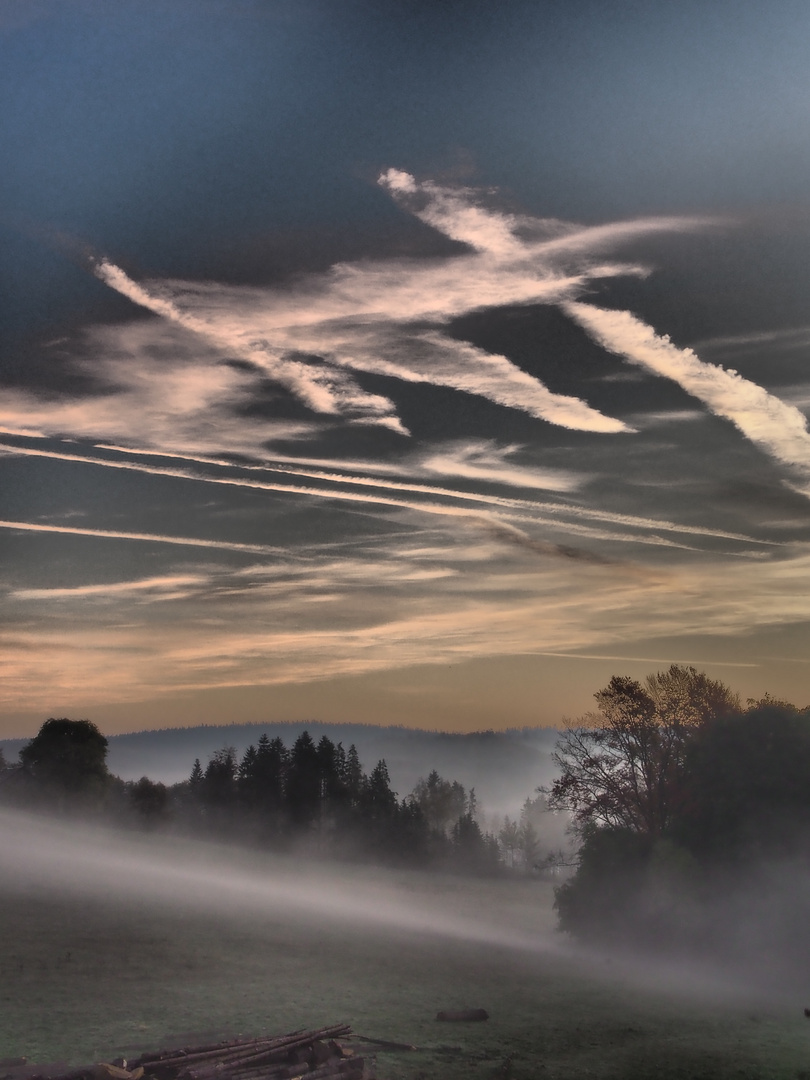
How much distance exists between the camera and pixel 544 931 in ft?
263

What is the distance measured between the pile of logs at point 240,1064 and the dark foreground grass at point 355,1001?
6.24 ft

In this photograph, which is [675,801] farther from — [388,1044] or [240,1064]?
[240,1064]

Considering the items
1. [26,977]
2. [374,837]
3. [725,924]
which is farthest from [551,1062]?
[374,837]

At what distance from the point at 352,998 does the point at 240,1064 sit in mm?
16063

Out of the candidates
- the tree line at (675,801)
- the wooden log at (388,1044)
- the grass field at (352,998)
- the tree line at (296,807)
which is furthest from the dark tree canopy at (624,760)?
the tree line at (296,807)

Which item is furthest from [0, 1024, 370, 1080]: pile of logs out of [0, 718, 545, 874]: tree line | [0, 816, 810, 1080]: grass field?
[0, 718, 545, 874]: tree line

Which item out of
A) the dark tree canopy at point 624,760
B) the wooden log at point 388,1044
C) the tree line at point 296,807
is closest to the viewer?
the wooden log at point 388,1044

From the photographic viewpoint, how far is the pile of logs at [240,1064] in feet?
Result: 89.0

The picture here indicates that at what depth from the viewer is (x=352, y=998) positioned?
43.6 m

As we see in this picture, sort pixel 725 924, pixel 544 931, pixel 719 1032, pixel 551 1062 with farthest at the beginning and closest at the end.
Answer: pixel 544 931 < pixel 725 924 < pixel 719 1032 < pixel 551 1062

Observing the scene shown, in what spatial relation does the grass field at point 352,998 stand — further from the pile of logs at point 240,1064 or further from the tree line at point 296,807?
the tree line at point 296,807

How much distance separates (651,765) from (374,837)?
75.8 m

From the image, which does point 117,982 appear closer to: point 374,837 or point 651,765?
point 651,765

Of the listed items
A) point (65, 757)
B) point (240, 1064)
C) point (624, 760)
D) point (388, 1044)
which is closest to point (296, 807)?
point (65, 757)
